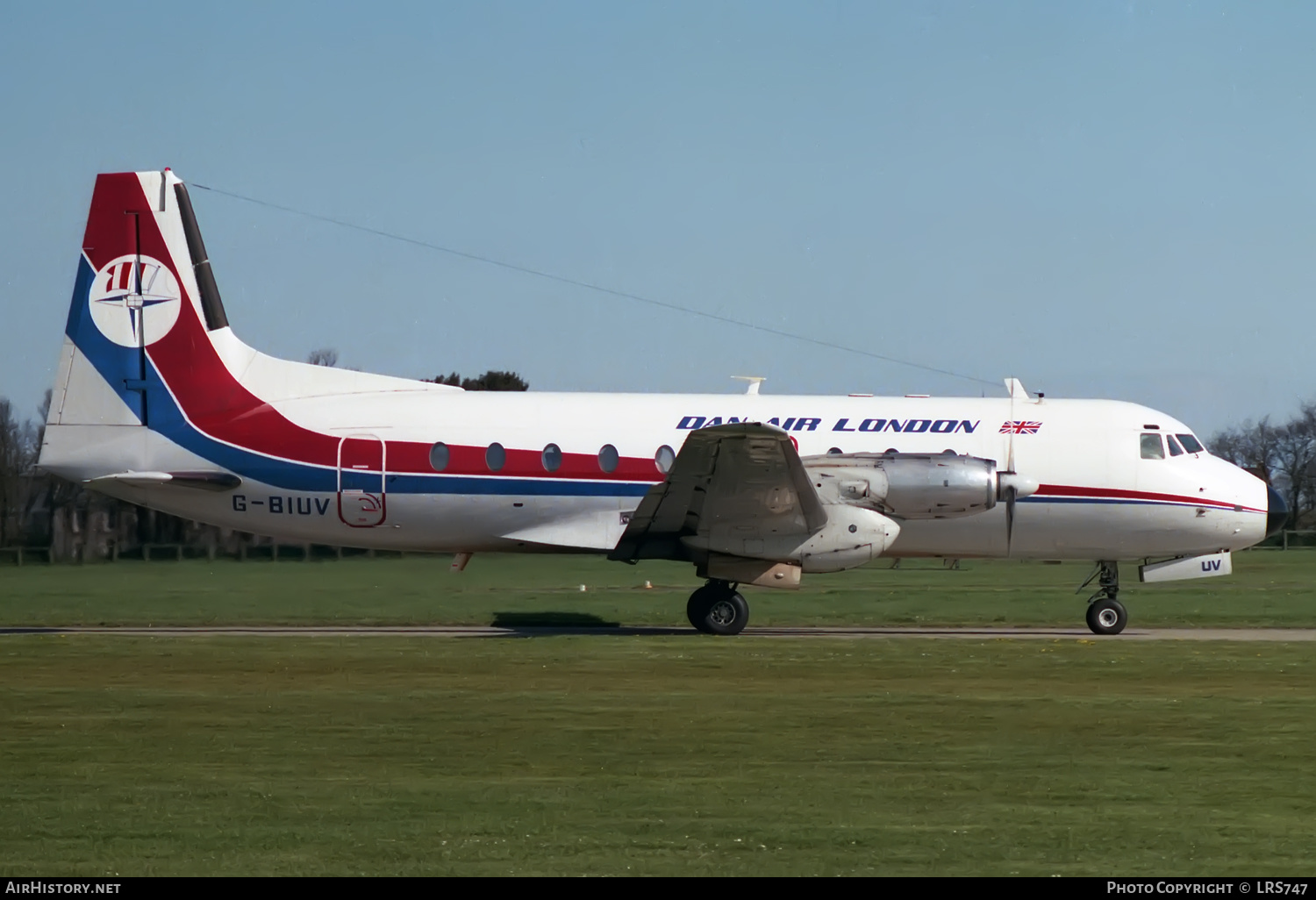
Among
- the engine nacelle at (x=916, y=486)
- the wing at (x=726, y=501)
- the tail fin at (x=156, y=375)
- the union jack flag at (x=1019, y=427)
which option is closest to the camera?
the wing at (x=726, y=501)

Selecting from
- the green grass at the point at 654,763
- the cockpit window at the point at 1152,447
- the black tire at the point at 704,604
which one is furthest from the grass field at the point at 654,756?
the cockpit window at the point at 1152,447

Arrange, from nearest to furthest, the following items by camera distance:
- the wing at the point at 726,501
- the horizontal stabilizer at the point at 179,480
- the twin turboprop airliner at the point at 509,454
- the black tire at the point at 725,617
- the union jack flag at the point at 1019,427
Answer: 1. the wing at the point at 726,501
2. the black tire at the point at 725,617
3. the twin turboprop airliner at the point at 509,454
4. the horizontal stabilizer at the point at 179,480
5. the union jack flag at the point at 1019,427

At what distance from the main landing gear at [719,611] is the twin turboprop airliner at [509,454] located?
0.03 metres

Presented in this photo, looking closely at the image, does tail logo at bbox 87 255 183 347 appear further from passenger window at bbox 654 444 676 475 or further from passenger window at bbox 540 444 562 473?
passenger window at bbox 654 444 676 475

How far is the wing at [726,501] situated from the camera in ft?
63.4

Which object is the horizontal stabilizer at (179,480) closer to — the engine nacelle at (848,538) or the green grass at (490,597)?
the green grass at (490,597)

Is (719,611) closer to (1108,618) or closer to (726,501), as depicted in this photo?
(726,501)

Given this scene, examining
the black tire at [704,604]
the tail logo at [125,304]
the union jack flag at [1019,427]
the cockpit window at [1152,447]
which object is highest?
the tail logo at [125,304]

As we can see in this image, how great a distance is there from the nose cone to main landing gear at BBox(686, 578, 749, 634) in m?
8.04

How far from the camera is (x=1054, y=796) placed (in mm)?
9391

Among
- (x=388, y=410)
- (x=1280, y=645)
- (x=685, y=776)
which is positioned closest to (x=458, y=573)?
(x=388, y=410)

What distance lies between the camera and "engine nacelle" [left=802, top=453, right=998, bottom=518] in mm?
20359

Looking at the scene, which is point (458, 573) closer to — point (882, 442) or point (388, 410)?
point (388, 410)
